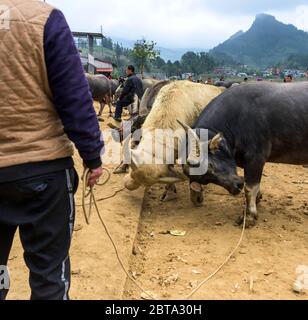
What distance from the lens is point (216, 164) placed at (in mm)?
5062

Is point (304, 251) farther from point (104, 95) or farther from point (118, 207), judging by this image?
point (104, 95)

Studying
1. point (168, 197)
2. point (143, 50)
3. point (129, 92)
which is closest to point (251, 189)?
point (168, 197)

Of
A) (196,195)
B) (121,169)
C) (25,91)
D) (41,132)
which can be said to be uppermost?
(25,91)

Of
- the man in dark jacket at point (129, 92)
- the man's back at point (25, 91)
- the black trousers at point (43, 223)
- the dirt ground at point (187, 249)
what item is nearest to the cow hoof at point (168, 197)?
the dirt ground at point (187, 249)

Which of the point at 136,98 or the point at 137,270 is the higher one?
the point at 136,98

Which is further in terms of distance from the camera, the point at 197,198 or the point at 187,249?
the point at 197,198

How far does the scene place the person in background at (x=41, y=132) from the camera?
2.15 m

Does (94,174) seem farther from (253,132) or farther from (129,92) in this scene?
(129,92)

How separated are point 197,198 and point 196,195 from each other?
0.30ft

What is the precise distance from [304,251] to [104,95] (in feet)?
44.6

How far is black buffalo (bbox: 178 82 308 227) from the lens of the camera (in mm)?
5098

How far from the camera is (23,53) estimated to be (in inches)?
84.7

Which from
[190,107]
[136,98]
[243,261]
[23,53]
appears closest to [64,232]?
[23,53]

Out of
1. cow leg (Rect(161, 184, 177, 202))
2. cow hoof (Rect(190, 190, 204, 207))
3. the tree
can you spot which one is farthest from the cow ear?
the tree
